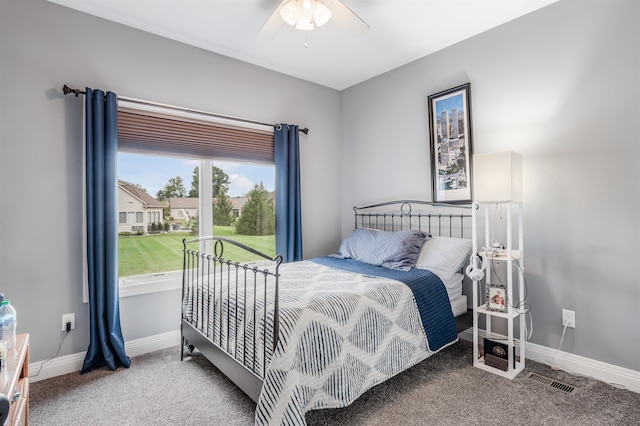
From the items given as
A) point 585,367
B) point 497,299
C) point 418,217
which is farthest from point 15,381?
point 585,367

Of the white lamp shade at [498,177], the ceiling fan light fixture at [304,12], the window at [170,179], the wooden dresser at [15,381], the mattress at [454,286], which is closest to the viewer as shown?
the wooden dresser at [15,381]

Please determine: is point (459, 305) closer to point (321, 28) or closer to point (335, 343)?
point (335, 343)

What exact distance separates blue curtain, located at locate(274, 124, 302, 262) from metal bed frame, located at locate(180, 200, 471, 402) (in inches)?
24.8

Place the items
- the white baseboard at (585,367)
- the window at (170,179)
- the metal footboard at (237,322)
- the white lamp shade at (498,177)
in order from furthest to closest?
1. the window at (170,179)
2. the white lamp shade at (498,177)
3. the white baseboard at (585,367)
4. the metal footboard at (237,322)

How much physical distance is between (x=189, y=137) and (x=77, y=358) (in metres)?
1.88

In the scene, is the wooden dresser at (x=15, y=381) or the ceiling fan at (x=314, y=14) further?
the ceiling fan at (x=314, y=14)

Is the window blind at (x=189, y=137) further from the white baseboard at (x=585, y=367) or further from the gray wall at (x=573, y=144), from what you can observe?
the white baseboard at (x=585, y=367)

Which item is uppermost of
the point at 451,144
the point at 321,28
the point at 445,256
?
the point at 321,28

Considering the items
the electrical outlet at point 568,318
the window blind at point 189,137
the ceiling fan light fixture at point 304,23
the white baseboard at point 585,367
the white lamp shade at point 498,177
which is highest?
the ceiling fan light fixture at point 304,23

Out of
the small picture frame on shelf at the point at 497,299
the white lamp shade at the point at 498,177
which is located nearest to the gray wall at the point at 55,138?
the white lamp shade at the point at 498,177

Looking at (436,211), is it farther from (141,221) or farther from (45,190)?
(45,190)

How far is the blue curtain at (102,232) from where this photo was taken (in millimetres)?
2404

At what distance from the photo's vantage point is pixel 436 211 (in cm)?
320

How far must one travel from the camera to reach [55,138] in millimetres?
2391
